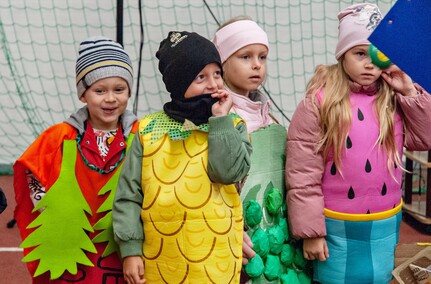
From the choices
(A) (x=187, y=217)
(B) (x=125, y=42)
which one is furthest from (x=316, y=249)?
(B) (x=125, y=42)

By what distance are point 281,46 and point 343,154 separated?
11.1 feet

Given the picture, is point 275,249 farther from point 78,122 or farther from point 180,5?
point 180,5

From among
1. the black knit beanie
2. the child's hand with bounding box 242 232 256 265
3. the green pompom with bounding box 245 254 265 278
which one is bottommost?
the green pompom with bounding box 245 254 265 278

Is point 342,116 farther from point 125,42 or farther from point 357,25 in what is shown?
point 125,42

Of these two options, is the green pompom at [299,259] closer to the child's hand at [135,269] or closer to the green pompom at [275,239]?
the green pompom at [275,239]

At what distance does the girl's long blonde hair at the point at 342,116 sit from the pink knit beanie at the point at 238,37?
315 mm

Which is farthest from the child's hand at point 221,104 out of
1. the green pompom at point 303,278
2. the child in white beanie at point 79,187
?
the green pompom at point 303,278

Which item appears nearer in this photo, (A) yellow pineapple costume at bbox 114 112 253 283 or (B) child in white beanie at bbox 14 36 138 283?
(A) yellow pineapple costume at bbox 114 112 253 283

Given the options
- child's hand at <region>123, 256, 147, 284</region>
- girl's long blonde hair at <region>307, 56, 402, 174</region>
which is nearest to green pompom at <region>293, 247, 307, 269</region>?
girl's long blonde hair at <region>307, 56, 402, 174</region>

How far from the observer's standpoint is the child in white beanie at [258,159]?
118 inches

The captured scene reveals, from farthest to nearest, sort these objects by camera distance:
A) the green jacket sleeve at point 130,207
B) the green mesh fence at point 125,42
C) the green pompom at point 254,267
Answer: the green mesh fence at point 125,42
the green pompom at point 254,267
the green jacket sleeve at point 130,207

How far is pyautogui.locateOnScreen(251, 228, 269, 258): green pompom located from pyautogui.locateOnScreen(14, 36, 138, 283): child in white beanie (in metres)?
0.52

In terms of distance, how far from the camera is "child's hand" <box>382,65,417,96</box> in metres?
3.06

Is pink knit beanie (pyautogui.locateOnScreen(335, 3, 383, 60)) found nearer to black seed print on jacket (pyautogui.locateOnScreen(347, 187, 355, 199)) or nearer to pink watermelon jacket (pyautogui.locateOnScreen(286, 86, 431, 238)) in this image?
pink watermelon jacket (pyautogui.locateOnScreen(286, 86, 431, 238))
